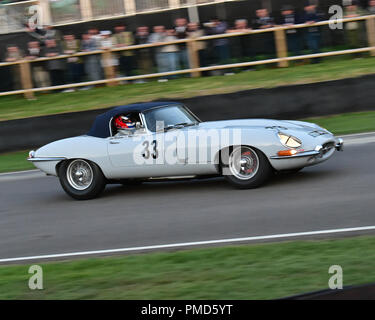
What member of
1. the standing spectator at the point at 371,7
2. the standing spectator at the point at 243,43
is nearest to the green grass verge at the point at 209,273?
the standing spectator at the point at 243,43

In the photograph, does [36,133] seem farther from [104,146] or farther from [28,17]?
[28,17]

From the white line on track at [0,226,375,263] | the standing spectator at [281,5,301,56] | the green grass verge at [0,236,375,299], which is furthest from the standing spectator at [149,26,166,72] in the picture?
the green grass verge at [0,236,375,299]

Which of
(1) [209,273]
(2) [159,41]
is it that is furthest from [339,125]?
(1) [209,273]

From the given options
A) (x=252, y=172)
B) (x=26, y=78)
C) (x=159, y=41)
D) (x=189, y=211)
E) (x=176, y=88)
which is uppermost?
(x=159, y=41)

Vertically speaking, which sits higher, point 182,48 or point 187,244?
point 182,48

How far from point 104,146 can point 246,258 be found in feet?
12.9

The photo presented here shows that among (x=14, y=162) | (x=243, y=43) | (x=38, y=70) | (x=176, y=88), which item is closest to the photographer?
(x=14, y=162)

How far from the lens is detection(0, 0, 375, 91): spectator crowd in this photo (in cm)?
1684

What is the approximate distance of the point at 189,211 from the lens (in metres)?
8.06

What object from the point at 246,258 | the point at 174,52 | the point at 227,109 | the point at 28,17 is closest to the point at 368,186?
the point at 246,258

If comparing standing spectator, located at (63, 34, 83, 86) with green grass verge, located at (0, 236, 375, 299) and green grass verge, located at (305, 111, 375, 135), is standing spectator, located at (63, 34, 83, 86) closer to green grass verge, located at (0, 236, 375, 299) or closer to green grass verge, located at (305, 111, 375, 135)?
green grass verge, located at (305, 111, 375, 135)

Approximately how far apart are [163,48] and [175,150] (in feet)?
28.9

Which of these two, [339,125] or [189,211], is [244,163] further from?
[339,125]

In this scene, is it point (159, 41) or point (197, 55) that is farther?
point (159, 41)
